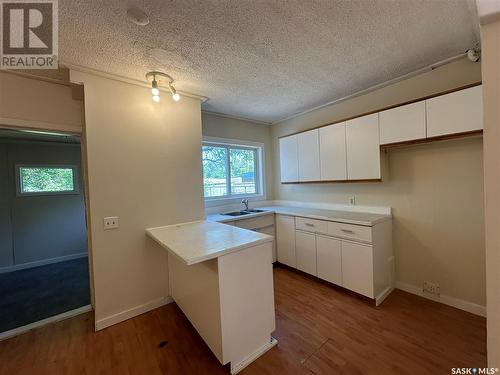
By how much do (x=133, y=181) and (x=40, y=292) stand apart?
2265 millimetres

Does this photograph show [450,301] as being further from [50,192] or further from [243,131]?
[50,192]

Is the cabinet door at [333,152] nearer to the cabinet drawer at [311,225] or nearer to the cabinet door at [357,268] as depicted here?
the cabinet drawer at [311,225]

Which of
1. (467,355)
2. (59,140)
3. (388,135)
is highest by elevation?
(59,140)

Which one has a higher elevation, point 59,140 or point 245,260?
point 59,140

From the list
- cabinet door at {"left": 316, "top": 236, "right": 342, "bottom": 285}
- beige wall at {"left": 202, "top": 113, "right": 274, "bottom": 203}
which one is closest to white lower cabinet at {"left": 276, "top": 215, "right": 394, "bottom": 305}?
cabinet door at {"left": 316, "top": 236, "right": 342, "bottom": 285}

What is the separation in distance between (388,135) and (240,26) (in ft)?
6.16

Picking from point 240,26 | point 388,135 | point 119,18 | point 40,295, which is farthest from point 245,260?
point 40,295

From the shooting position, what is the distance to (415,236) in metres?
2.41

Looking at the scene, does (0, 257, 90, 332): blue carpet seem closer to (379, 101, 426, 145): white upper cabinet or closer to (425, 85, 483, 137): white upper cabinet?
(379, 101, 426, 145): white upper cabinet

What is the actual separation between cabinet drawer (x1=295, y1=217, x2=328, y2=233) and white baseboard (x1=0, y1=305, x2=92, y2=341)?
275cm

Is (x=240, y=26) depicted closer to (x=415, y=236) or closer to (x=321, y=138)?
(x=321, y=138)

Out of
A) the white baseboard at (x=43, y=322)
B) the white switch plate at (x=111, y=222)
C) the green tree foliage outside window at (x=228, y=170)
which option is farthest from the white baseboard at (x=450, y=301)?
the white baseboard at (x=43, y=322)

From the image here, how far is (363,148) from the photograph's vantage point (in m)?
2.52

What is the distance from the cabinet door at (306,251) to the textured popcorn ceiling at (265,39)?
6.42 feet
